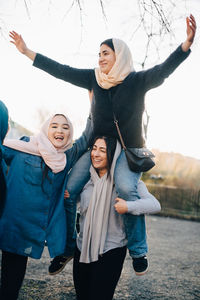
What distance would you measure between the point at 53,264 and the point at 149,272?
11.6 ft

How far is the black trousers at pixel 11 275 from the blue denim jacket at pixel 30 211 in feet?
0.34

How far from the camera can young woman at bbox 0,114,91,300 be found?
2410 mm

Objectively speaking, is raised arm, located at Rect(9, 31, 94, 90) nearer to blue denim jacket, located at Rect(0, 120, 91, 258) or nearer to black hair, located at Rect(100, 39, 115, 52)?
black hair, located at Rect(100, 39, 115, 52)

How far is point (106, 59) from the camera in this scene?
2686 mm

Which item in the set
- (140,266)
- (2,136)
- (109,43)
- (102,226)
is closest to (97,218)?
(102,226)

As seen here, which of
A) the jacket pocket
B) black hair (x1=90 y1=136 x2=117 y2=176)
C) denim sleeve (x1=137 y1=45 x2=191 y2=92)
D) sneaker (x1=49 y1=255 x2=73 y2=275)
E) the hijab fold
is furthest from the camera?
sneaker (x1=49 y1=255 x2=73 y2=275)

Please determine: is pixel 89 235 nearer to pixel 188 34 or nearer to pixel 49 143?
pixel 49 143

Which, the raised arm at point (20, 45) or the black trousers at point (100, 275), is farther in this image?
the raised arm at point (20, 45)

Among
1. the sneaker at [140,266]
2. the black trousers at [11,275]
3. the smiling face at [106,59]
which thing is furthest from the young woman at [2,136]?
the sneaker at [140,266]

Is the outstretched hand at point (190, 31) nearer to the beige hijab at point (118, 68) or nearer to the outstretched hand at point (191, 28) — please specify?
the outstretched hand at point (191, 28)

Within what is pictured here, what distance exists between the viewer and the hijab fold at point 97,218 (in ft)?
8.52

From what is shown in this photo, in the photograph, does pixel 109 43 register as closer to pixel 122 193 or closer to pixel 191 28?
pixel 191 28

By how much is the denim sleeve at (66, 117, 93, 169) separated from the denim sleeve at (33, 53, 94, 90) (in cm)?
42

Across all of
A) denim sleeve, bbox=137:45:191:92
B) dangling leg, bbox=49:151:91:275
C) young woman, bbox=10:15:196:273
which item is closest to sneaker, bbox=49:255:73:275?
dangling leg, bbox=49:151:91:275
